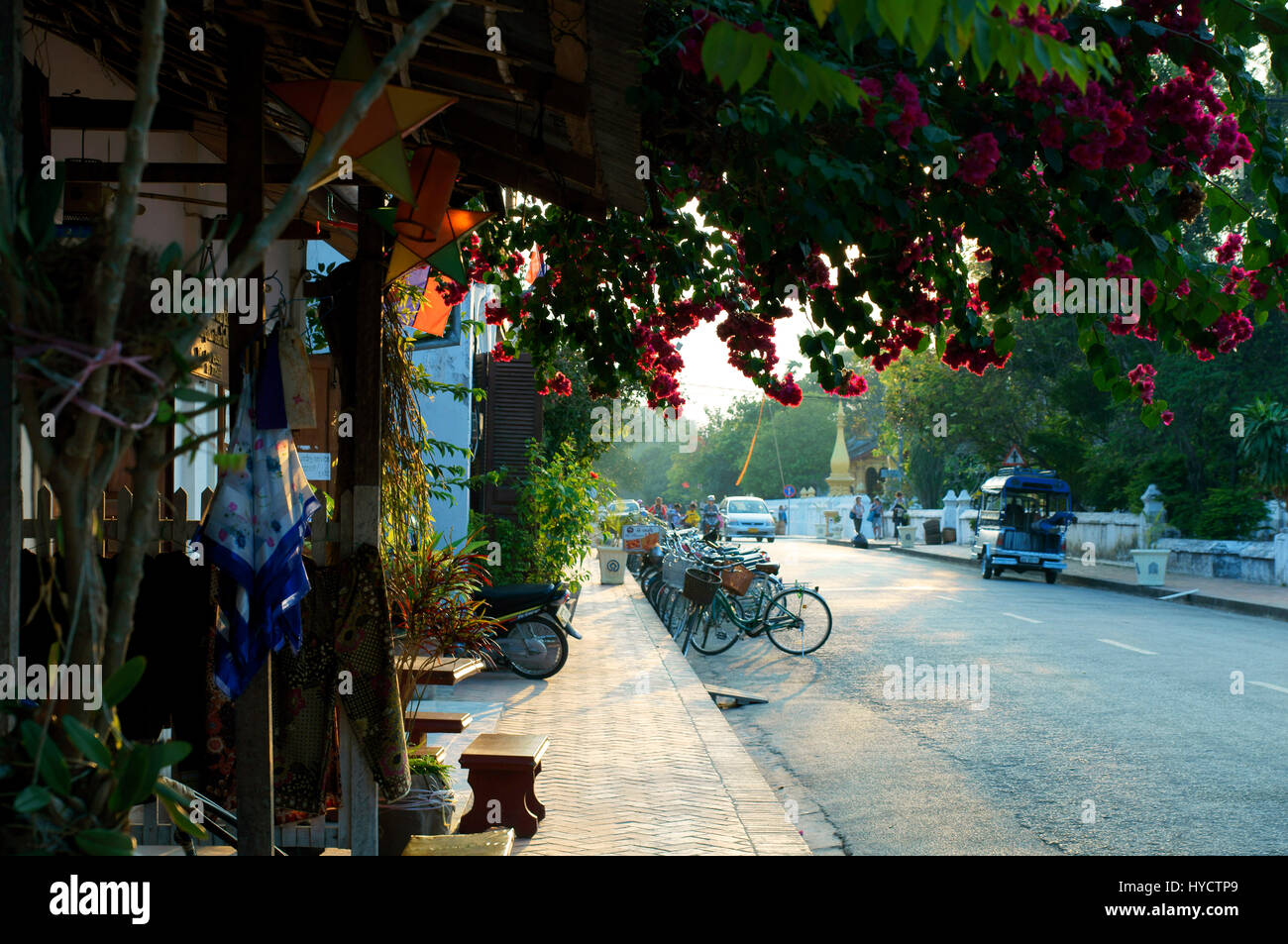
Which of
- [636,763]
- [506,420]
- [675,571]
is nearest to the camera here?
[636,763]

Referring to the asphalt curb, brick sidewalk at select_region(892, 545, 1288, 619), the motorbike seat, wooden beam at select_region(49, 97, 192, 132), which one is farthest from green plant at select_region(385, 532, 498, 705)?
brick sidewalk at select_region(892, 545, 1288, 619)

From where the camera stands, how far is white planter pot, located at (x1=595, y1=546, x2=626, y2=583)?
21.3 m

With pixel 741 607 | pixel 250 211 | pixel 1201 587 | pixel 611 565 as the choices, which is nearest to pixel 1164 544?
pixel 1201 587

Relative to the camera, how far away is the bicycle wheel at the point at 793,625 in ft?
41.4

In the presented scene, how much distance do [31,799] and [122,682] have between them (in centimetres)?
22

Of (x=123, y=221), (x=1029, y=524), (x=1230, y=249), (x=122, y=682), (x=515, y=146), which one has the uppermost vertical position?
(x=515, y=146)

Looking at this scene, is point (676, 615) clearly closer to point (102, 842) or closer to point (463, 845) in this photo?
point (463, 845)

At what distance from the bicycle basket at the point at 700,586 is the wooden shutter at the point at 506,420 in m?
3.52

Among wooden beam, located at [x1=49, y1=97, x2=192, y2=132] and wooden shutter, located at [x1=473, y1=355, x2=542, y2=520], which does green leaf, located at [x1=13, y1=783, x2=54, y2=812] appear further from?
wooden shutter, located at [x1=473, y1=355, x2=542, y2=520]

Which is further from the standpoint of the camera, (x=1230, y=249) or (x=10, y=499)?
(x=1230, y=249)

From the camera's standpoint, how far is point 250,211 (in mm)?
3283

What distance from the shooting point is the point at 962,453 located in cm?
4253

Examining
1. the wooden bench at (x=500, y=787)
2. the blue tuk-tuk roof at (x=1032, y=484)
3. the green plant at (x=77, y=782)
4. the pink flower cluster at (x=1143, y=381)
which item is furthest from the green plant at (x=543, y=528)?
the blue tuk-tuk roof at (x=1032, y=484)

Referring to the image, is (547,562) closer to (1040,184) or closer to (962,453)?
(1040,184)
